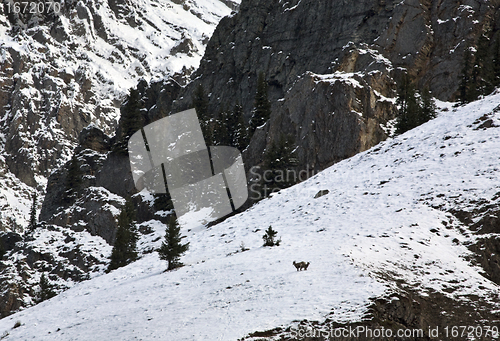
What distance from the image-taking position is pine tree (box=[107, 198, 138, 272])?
4509 centimetres

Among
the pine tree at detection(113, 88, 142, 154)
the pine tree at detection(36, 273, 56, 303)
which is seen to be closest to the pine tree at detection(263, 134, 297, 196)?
the pine tree at detection(36, 273, 56, 303)

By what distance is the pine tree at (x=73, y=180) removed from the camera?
6875 centimetres

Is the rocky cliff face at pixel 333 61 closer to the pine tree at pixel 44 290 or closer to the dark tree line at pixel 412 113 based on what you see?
the dark tree line at pixel 412 113

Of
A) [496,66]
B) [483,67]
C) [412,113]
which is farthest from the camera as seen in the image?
[483,67]

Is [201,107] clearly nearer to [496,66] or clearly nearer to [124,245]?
[124,245]

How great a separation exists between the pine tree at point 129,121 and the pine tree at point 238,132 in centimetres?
1542

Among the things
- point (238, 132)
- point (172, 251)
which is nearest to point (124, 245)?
point (172, 251)

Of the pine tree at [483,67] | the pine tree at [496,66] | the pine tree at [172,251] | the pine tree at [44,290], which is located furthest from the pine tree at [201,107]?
the pine tree at [172,251]

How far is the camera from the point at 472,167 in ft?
80.4

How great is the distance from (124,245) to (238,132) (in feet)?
78.0

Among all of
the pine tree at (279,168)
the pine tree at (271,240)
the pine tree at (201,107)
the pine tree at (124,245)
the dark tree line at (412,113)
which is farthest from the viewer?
the pine tree at (201,107)

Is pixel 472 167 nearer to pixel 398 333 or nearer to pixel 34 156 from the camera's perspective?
pixel 398 333

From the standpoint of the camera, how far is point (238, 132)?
6259 centimetres

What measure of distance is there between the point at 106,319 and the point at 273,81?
196 feet
